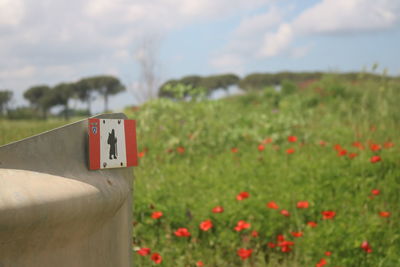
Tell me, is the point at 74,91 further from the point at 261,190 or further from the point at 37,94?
the point at 261,190

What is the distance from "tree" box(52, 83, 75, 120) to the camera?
3281 cm

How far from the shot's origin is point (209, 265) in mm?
3238

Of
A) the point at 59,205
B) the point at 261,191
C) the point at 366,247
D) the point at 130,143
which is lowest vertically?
the point at 366,247

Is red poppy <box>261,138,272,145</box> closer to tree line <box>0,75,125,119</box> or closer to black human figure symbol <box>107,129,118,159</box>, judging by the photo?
black human figure symbol <box>107,129,118,159</box>

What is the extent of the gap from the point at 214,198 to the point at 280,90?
848cm

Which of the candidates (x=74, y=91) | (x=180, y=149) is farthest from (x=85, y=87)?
(x=180, y=149)

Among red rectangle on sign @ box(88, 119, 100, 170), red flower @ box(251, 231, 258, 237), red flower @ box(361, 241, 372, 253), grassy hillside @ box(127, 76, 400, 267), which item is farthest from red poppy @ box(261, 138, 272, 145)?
red rectangle on sign @ box(88, 119, 100, 170)

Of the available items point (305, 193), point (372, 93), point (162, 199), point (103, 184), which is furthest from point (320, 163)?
point (372, 93)

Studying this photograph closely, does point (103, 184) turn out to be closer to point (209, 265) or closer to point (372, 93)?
point (209, 265)

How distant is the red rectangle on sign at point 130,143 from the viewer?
189cm

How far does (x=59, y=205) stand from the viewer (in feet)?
4.65

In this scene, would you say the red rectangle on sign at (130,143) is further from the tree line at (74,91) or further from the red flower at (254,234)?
the tree line at (74,91)

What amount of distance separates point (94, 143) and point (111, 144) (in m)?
0.11

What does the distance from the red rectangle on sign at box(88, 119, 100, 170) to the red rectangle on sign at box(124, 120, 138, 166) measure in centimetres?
18
